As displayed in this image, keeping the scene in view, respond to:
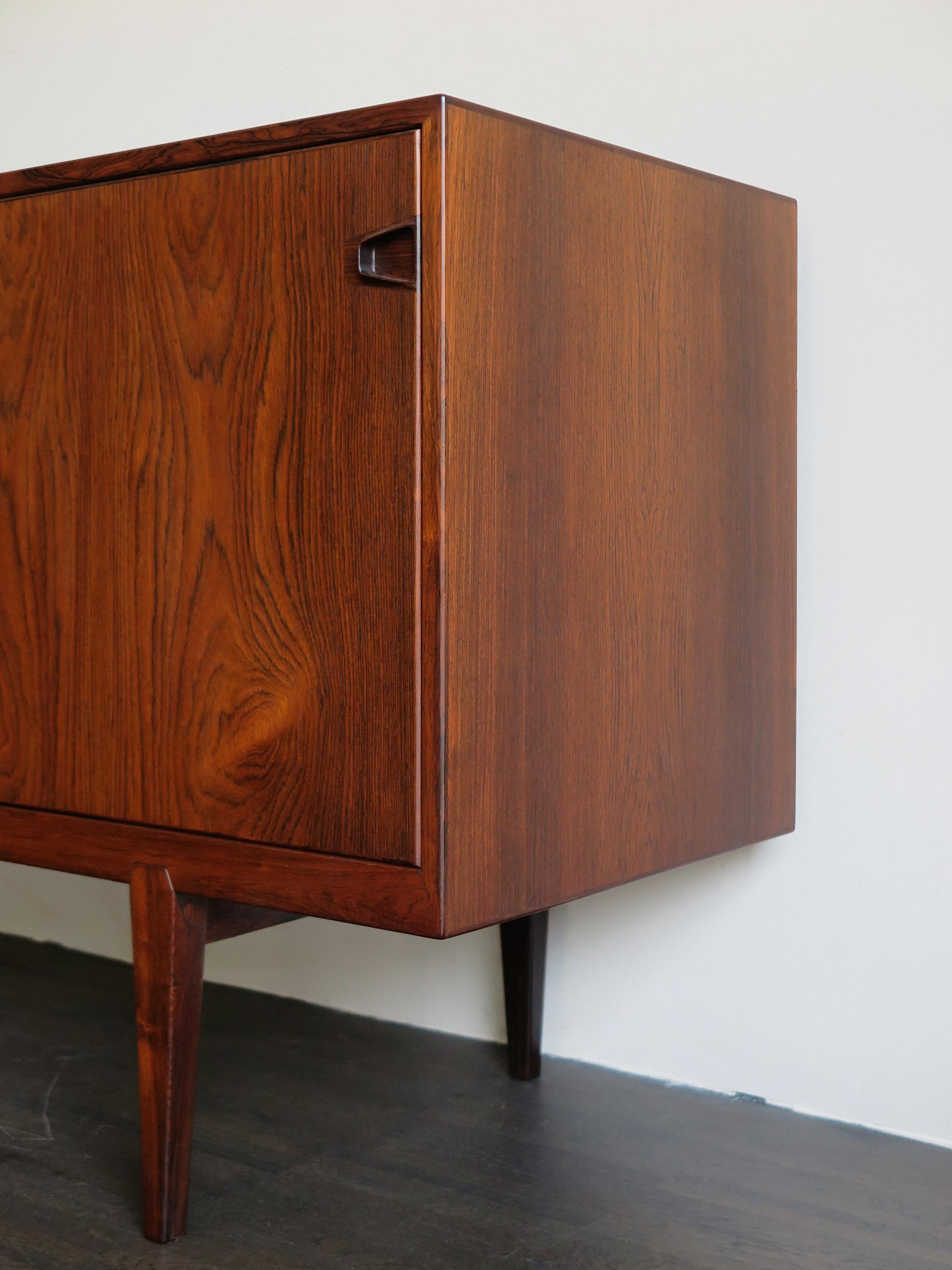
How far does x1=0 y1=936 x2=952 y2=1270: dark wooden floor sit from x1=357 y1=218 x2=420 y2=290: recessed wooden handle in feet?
2.47

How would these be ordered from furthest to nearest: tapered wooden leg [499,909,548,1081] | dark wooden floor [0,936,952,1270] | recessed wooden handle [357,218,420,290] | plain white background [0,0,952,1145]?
tapered wooden leg [499,909,548,1081] < plain white background [0,0,952,1145] < dark wooden floor [0,936,952,1270] < recessed wooden handle [357,218,420,290]

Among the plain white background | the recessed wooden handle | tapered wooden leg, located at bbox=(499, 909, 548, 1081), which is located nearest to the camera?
the recessed wooden handle

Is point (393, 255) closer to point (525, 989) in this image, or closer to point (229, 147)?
point (229, 147)

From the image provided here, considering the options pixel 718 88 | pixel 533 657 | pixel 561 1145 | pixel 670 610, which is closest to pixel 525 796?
pixel 533 657

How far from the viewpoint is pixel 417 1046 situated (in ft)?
5.20

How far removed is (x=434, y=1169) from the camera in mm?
1227

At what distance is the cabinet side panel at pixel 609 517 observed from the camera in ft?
3.14

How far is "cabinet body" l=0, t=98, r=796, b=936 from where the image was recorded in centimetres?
95

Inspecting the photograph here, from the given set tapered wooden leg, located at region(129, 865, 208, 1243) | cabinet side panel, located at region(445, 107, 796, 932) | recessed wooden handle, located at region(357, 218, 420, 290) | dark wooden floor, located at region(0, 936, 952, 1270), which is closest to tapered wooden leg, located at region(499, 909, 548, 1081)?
dark wooden floor, located at region(0, 936, 952, 1270)

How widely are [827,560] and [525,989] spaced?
0.57 meters

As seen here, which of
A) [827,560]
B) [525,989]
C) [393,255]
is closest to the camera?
[393,255]

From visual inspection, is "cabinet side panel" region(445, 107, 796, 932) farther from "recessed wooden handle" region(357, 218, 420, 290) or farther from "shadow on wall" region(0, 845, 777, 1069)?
"shadow on wall" region(0, 845, 777, 1069)

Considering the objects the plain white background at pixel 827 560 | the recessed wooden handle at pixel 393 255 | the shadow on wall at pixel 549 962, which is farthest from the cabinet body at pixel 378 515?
the shadow on wall at pixel 549 962

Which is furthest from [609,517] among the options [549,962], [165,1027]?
[549,962]
